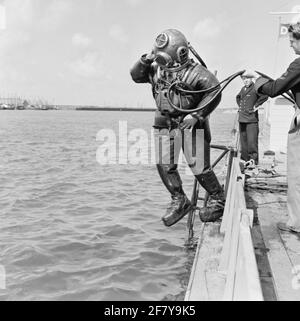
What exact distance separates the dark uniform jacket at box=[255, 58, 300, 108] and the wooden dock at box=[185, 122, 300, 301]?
1043 millimetres

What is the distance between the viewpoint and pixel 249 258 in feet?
9.38

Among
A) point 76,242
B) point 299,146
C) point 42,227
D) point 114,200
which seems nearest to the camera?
point 299,146

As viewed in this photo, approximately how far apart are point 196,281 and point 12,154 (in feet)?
60.9

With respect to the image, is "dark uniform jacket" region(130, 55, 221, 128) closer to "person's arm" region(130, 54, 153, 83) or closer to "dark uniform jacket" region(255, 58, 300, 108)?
"person's arm" region(130, 54, 153, 83)

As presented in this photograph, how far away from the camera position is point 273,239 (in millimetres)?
5141

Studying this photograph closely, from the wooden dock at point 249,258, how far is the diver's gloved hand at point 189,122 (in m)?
0.83

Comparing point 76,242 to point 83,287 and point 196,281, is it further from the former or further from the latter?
point 196,281

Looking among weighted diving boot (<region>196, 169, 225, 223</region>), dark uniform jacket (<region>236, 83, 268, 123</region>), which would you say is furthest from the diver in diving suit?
dark uniform jacket (<region>236, 83, 268, 123</region>)

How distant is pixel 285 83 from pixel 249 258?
2390 mm
